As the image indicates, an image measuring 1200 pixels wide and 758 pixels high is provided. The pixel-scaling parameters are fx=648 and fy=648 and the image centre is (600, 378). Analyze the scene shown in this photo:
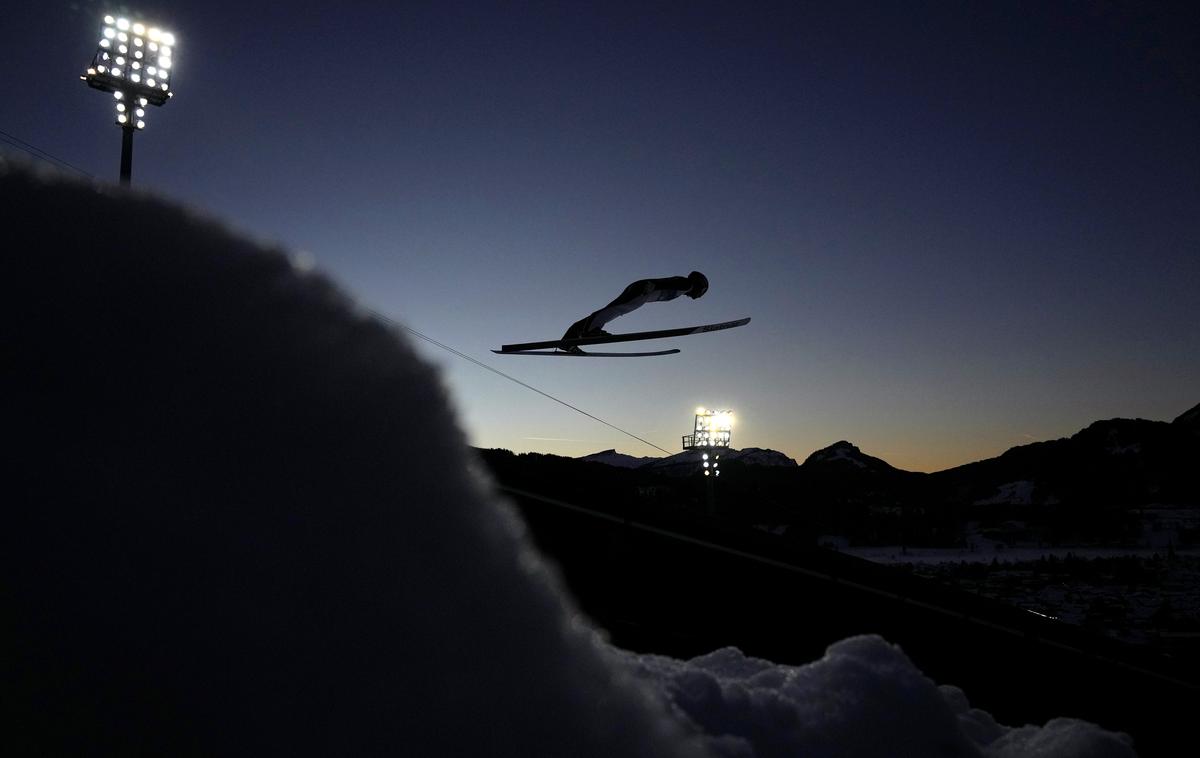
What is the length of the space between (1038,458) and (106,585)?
241 metres

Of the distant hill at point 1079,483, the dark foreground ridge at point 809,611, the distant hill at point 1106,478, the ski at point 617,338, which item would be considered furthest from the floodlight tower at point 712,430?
the distant hill at point 1106,478

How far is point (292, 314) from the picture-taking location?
0.85 meters

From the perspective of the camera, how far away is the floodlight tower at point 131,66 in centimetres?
1267

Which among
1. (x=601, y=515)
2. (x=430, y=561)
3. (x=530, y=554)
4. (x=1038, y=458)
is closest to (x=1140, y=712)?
(x=601, y=515)

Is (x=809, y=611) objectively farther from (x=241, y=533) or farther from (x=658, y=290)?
(x=658, y=290)

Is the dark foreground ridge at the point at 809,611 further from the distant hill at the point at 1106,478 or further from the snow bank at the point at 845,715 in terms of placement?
the distant hill at the point at 1106,478

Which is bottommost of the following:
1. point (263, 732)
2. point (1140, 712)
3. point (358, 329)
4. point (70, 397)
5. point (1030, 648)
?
point (1140, 712)

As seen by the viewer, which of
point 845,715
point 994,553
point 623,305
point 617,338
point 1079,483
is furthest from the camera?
point 1079,483

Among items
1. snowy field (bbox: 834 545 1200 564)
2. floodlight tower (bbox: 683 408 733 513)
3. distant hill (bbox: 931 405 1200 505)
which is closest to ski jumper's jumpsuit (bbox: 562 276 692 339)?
floodlight tower (bbox: 683 408 733 513)

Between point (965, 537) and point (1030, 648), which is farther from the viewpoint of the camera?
point (965, 537)

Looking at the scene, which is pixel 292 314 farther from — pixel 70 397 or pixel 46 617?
pixel 46 617

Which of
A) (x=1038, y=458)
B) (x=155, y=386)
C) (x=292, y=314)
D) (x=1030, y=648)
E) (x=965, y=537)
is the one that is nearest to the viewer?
(x=155, y=386)

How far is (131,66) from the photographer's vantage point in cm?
1273

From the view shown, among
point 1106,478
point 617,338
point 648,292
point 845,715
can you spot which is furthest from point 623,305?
point 1106,478
